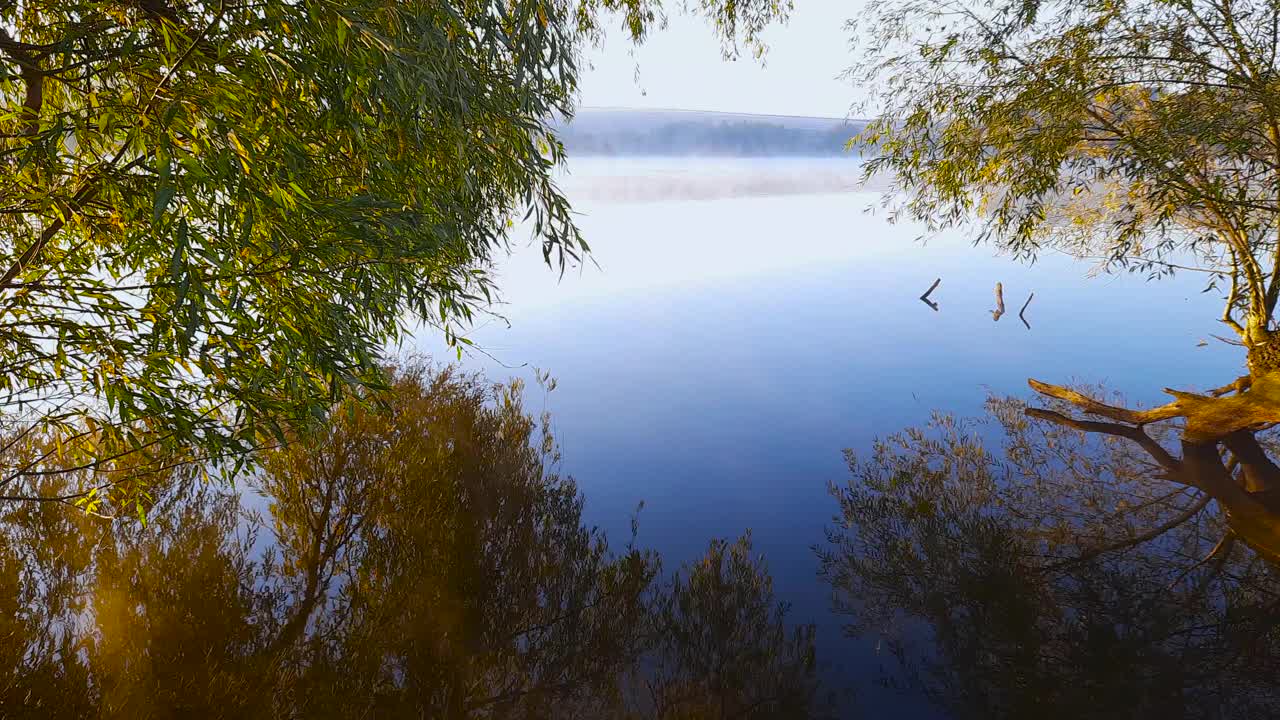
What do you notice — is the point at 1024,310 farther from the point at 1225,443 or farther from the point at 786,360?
the point at 1225,443

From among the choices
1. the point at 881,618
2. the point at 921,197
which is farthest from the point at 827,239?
the point at 881,618

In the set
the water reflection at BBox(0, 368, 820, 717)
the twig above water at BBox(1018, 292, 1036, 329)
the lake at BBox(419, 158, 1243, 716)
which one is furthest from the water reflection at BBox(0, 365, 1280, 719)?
the twig above water at BBox(1018, 292, 1036, 329)

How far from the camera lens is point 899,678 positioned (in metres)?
4.84

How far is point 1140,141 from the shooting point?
333 inches

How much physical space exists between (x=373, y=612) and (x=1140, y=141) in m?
10.7

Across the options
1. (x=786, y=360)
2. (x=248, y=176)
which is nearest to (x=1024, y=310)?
(x=786, y=360)

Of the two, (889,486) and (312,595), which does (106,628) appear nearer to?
(312,595)

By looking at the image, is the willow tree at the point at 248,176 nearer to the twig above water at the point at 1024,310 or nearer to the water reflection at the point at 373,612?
the water reflection at the point at 373,612

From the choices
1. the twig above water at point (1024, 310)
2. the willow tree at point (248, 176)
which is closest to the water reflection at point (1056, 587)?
the willow tree at point (248, 176)

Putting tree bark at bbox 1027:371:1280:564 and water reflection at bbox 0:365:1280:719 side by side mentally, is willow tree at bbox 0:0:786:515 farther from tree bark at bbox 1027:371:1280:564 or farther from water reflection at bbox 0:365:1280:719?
tree bark at bbox 1027:371:1280:564

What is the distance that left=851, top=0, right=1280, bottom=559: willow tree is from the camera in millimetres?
8148

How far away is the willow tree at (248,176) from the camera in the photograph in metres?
2.97

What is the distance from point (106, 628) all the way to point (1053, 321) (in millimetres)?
21236

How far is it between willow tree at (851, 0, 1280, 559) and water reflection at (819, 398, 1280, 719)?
102 centimetres
